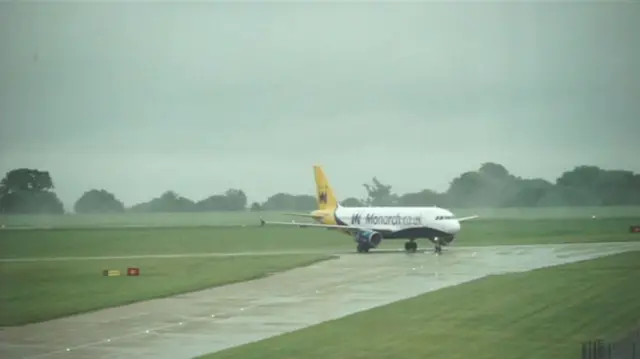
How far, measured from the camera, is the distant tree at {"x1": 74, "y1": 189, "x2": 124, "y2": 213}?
106 ft

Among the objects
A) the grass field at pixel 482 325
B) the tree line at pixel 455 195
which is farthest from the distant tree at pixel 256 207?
the grass field at pixel 482 325

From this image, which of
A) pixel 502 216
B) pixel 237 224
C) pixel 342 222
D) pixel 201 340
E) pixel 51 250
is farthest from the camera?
pixel 342 222

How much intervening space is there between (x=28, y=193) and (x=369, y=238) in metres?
19.1

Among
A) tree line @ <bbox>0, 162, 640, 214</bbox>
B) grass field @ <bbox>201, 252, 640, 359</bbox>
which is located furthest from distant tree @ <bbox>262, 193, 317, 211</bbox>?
grass field @ <bbox>201, 252, 640, 359</bbox>

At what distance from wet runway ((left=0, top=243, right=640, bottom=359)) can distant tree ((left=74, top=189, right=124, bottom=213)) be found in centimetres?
666

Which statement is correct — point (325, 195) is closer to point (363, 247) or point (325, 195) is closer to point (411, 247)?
point (363, 247)

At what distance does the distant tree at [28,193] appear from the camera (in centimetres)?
2900

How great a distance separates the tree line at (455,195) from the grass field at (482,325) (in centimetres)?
652

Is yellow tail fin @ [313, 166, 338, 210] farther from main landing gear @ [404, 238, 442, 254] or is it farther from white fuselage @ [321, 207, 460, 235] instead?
main landing gear @ [404, 238, 442, 254]

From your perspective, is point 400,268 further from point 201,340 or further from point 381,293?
point 201,340

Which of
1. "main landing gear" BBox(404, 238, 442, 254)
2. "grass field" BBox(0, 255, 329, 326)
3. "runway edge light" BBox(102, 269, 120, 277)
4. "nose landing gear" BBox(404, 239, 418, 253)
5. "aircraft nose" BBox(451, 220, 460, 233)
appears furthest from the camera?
"nose landing gear" BBox(404, 239, 418, 253)

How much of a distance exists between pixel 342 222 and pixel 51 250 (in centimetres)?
2173

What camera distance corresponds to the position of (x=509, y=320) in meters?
19.8

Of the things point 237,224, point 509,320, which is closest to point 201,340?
point 509,320
